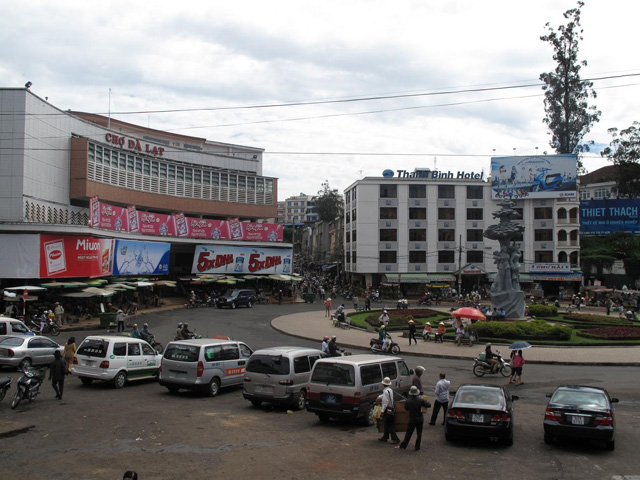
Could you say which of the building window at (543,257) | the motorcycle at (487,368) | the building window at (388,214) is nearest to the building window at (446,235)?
the building window at (388,214)

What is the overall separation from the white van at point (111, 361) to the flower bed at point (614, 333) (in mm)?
24084

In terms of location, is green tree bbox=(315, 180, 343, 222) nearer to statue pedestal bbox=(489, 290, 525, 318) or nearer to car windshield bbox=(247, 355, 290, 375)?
statue pedestal bbox=(489, 290, 525, 318)

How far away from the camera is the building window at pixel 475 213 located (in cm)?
7238

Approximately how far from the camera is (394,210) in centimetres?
7194

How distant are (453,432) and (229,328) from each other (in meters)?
25.0

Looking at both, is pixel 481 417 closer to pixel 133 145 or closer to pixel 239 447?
pixel 239 447

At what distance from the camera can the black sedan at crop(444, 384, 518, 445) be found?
36.7 ft

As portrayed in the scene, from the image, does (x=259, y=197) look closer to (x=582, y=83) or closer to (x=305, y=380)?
(x=582, y=83)

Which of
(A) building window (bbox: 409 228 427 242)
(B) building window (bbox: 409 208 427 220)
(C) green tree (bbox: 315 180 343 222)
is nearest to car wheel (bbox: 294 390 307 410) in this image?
(A) building window (bbox: 409 228 427 242)

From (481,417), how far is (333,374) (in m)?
3.48

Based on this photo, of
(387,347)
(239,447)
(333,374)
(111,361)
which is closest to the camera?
(239,447)

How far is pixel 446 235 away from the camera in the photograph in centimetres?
7219

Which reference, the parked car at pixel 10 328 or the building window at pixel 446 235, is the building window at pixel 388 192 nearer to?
the building window at pixel 446 235

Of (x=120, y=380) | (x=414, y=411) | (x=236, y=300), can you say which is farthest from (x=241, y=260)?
(x=414, y=411)
